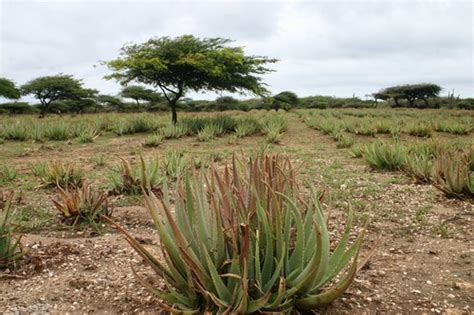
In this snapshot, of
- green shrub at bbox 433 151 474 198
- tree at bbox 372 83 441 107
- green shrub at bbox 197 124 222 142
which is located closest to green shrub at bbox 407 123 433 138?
green shrub at bbox 197 124 222 142

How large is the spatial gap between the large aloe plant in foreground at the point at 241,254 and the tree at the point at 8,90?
1252 inches

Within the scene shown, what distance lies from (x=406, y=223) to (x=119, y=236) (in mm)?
2735

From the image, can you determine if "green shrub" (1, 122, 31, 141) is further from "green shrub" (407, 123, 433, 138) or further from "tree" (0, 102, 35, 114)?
"tree" (0, 102, 35, 114)

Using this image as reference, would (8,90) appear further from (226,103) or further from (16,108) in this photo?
(226,103)

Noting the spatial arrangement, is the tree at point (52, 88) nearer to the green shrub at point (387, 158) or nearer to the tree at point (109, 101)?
the tree at point (109, 101)

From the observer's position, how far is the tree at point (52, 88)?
31203 millimetres

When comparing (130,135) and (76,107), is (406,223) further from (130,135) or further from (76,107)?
(76,107)

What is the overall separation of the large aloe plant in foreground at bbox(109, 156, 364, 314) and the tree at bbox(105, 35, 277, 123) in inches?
496

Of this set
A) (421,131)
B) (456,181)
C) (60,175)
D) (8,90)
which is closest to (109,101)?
(8,90)

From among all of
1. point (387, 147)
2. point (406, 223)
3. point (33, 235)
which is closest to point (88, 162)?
point (33, 235)

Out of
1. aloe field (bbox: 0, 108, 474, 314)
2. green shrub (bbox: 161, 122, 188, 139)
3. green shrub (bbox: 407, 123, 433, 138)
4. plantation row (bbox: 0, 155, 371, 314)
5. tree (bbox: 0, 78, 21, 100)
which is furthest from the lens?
tree (bbox: 0, 78, 21, 100)

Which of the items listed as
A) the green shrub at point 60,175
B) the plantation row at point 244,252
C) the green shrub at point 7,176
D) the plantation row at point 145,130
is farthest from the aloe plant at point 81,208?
the plantation row at point 145,130

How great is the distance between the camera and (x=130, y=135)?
14.4m

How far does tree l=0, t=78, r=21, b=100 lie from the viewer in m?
29.2
